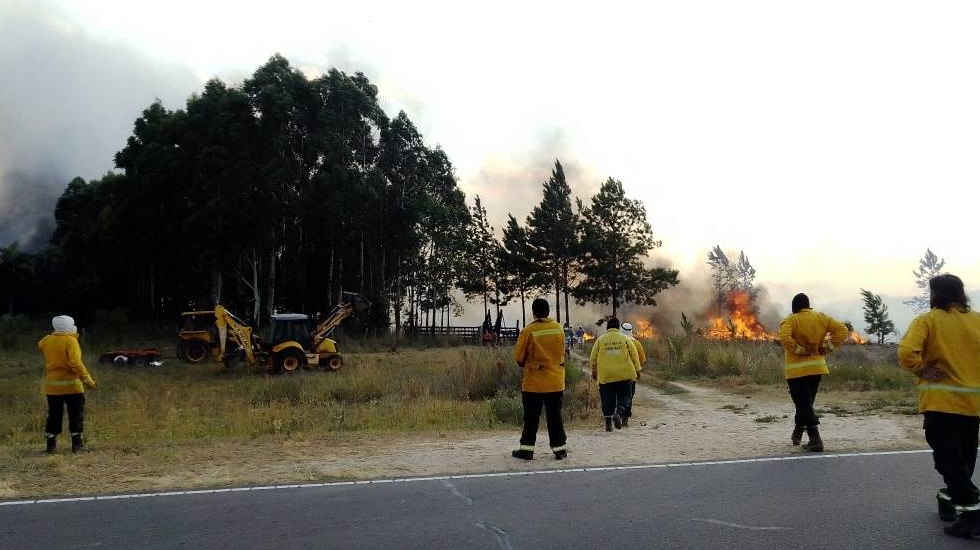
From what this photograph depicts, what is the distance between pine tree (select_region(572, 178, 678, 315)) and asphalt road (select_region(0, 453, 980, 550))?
49.9 metres

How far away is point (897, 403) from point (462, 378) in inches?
382

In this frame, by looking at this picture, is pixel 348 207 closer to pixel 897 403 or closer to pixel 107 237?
pixel 107 237

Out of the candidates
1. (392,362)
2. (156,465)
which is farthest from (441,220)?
(156,465)

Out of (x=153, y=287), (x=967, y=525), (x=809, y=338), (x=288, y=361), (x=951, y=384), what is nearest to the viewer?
(x=967, y=525)

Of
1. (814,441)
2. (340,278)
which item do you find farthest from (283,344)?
(814,441)

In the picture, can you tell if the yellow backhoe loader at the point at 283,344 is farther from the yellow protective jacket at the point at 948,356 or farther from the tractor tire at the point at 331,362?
the yellow protective jacket at the point at 948,356

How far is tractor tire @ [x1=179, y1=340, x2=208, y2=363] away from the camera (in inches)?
1201

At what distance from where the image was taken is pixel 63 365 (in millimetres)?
9312

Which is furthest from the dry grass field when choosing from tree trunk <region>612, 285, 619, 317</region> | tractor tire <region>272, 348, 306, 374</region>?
tree trunk <region>612, 285, 619, 317</region>

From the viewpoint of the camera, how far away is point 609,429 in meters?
11.5

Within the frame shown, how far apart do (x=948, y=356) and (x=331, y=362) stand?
2479cm

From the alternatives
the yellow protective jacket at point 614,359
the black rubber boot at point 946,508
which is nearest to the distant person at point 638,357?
the yellow protective jacket at point 614,359

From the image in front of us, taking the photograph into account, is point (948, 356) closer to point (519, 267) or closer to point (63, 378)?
point (63, 378)

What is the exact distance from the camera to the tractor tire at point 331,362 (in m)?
27.5
